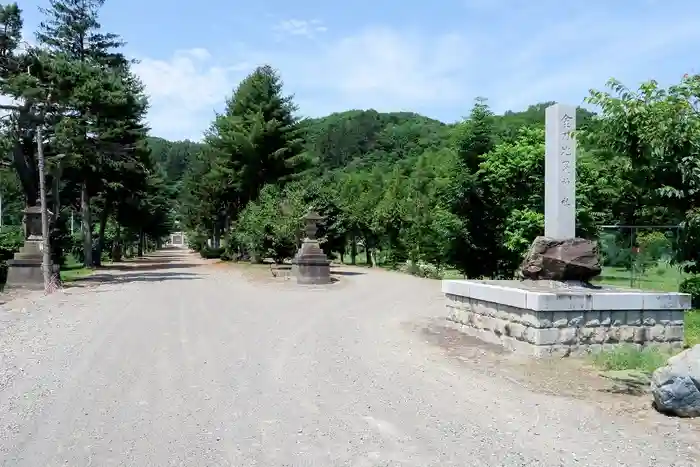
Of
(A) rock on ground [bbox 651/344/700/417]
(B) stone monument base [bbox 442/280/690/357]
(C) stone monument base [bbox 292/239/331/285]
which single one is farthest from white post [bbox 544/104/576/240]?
(C) stone monument base [bbox 292/239/331/285]

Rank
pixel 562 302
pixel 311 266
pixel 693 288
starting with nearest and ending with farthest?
pixel 562 302 → pixel 693 288 → pixel 311 266

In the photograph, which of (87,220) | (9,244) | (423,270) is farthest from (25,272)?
(423,270)

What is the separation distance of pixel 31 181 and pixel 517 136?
17.8m

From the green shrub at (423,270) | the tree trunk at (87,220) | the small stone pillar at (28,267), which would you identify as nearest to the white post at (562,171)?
the small stone pillar at (28,267)

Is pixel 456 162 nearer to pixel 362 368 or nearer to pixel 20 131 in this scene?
pixel 362 368

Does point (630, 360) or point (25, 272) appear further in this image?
point (25, 272)

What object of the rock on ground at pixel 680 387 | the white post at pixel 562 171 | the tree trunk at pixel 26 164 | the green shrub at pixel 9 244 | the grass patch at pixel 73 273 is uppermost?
the tree trunk at pixel 26 164

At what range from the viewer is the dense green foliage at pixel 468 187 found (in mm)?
6457

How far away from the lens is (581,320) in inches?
350

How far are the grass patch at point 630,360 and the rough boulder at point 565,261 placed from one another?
170cm

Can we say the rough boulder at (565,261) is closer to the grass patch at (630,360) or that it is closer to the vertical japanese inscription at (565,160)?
the vertical japanese inscription at (565,160)

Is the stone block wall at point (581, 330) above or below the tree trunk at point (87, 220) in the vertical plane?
below

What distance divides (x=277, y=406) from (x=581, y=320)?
189 inches

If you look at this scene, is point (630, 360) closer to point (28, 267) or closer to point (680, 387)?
point (680, 387)
